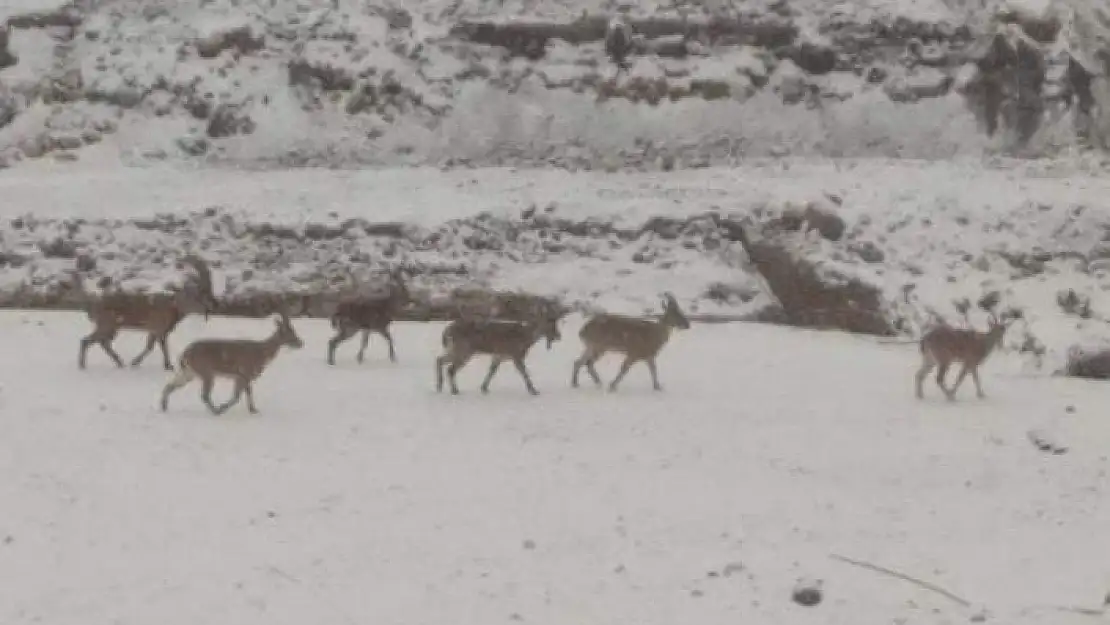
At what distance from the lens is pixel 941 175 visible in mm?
25047

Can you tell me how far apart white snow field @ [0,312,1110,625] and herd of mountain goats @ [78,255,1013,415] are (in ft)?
1.01

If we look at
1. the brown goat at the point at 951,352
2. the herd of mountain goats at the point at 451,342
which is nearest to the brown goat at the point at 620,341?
the herd of mountain goats at the point at 451,342

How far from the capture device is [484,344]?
44.3 ft

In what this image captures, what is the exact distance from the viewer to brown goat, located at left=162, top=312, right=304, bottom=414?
12.1 m

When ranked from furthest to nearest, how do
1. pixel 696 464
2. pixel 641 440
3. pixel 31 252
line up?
pixel 31 252 → pixel 641 440 → pixel 696 464

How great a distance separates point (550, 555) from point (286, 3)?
24.3 m

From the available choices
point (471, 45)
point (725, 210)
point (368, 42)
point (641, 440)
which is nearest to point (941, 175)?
point (725, 210)

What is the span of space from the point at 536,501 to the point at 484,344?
3.94 m

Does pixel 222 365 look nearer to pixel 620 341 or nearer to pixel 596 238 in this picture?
pixel 620 341

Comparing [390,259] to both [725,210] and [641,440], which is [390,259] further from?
[641,440]

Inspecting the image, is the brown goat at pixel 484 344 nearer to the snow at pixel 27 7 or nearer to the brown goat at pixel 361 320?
the brown goat at pixel 361 320

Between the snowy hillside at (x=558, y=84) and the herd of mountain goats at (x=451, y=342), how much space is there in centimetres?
1194

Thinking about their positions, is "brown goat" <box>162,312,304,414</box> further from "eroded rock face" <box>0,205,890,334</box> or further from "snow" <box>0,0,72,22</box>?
"snow" <box>0,0,72,22</box>

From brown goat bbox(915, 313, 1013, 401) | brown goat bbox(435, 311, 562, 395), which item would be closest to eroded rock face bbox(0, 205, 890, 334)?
brown goat bbox(915, 313, 1013, 401)
